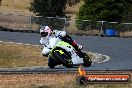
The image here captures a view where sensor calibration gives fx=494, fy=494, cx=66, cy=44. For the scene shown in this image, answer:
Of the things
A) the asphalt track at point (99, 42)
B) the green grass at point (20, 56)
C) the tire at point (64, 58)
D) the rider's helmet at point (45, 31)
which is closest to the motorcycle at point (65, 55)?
the tire at point (64, 58)

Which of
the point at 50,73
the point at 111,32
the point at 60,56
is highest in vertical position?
the point at 60,56

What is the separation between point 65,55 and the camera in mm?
12602

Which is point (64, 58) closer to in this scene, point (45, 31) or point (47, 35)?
point (47, 35)

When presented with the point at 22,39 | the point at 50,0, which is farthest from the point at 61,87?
the point at 50,0

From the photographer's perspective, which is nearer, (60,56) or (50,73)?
(60,56)

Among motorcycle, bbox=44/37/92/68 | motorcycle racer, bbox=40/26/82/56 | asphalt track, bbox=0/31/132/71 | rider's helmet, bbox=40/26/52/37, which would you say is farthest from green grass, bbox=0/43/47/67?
rider's helmet, bbox=40/26/52/37

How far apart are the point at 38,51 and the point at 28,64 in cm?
682

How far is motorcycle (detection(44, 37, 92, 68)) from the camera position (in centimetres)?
1243

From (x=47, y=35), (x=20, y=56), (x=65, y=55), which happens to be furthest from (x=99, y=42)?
(x=47, y=35)

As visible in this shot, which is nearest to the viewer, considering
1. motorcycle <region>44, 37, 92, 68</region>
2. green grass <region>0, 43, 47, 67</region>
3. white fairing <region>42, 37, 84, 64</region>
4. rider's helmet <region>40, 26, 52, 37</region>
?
rider's helmet <region>40, 26, 52, 37</region>

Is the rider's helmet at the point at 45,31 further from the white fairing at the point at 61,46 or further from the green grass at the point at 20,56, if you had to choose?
the green grass at the point at 20,56

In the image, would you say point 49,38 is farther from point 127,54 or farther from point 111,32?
point 111,32

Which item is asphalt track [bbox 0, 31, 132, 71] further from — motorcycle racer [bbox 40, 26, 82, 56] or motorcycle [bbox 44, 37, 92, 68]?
motorcycle racer [bbox 40, 26, 82, 56]

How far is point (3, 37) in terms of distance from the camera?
41.2m
